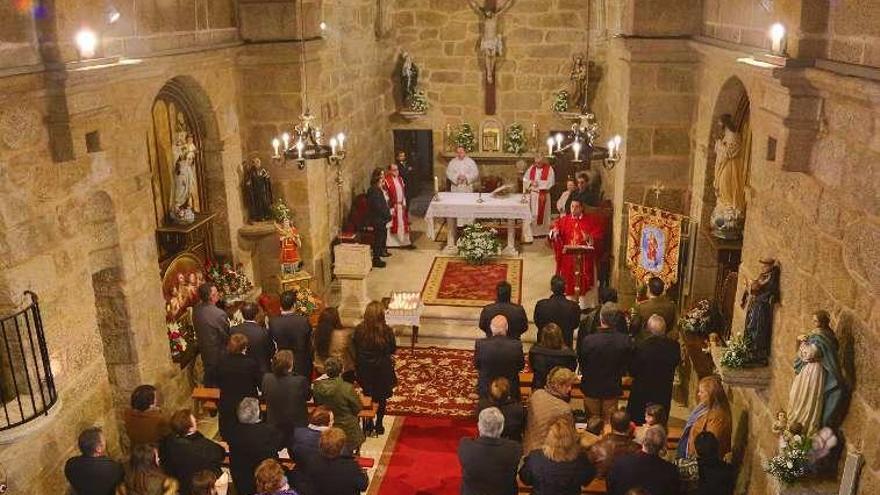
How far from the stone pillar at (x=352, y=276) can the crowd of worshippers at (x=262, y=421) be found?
6.29ft

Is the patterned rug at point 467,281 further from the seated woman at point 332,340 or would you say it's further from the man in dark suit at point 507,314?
the seated woman at point 332,340

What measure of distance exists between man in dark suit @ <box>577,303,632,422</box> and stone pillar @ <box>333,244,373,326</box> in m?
3.90

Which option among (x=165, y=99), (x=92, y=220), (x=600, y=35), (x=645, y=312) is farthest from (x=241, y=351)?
(x=600, y=35)

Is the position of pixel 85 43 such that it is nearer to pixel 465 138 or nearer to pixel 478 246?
pixel 478 246

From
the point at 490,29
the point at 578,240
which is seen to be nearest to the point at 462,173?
the point at 490,29

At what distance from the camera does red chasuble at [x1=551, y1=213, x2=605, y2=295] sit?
10617mm

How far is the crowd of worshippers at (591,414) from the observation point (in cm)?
554

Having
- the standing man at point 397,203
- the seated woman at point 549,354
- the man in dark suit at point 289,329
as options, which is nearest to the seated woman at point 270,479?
the man in dark suit at point 289,329

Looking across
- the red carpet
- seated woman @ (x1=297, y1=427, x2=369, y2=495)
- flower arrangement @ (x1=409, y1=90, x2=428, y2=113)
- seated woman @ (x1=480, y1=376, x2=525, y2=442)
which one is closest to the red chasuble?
the red carpet

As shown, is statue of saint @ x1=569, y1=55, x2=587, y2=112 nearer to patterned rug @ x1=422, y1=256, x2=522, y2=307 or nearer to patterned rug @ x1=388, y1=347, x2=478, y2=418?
patterned rug @ x1=422, y1=256, x2=522, y2=307

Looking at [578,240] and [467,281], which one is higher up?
[578,240]

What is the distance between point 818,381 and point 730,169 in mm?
3383

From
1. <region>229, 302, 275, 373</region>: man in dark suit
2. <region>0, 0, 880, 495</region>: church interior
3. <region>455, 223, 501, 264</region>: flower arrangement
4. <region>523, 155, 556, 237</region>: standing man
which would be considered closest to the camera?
<region>0, 0, 880, 495</region>: church interior

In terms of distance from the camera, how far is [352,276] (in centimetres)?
1062
